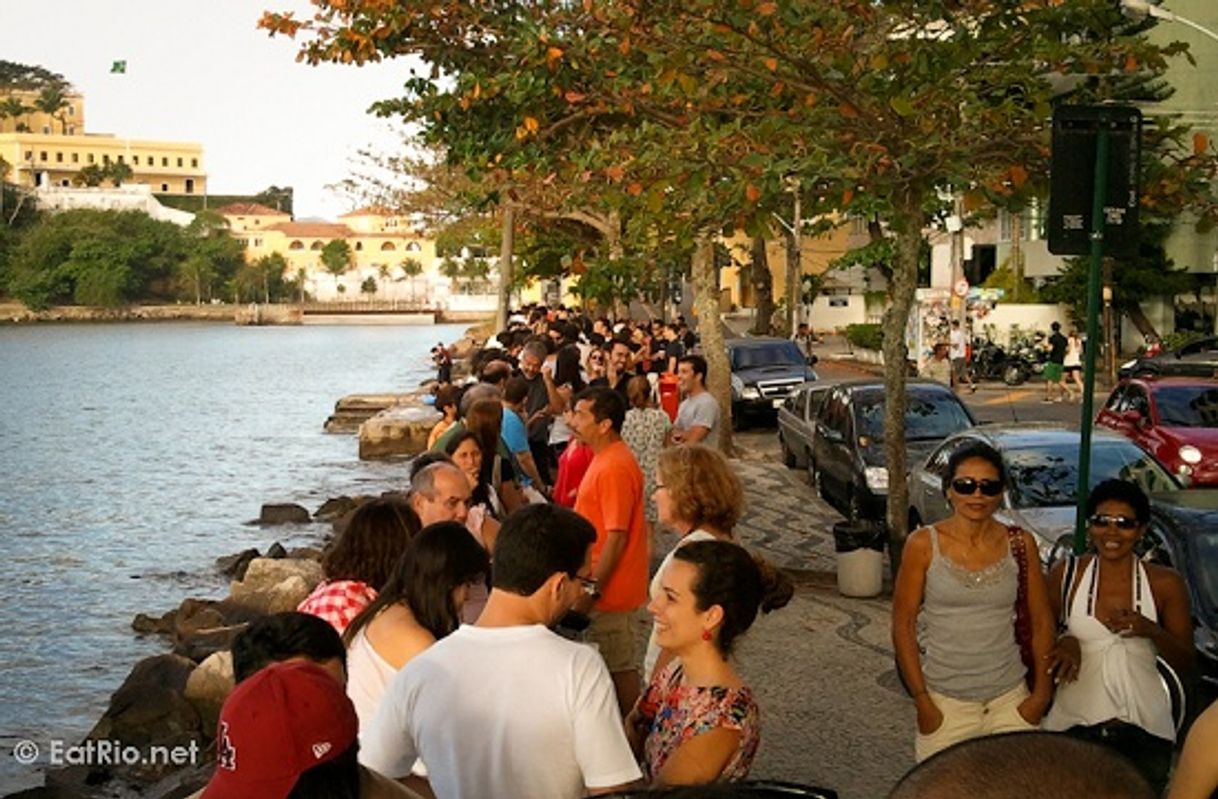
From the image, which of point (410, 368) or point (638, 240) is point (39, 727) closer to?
point (638, 240)

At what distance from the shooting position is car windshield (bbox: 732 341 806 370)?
34.9 meters

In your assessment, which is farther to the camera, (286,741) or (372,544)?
(372,544)

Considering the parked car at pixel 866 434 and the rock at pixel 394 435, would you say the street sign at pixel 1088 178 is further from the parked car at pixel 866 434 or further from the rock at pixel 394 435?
the rock at pixel 394 435

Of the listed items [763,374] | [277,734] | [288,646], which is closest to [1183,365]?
[763,374]

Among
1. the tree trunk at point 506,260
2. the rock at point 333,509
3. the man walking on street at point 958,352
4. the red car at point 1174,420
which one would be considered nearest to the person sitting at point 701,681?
the red car at point 1174,420

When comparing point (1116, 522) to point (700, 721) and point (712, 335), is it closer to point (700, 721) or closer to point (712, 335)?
point (700, 721)

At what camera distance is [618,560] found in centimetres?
861

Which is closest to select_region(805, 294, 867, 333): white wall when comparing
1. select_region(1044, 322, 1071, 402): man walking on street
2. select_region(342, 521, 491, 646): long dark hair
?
select_region(1044, 322, 1071, 402): man walking on street

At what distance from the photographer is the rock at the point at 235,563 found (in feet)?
78.1

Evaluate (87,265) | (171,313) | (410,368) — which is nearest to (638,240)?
(410,368)

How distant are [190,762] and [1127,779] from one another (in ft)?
39.8

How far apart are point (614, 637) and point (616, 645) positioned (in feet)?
0.12

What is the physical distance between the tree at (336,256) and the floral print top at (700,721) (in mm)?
191607

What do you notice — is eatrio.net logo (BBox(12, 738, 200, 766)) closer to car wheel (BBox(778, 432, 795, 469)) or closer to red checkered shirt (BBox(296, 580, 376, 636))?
red checkered shirt (BBox(296, 580, 376, 636))
